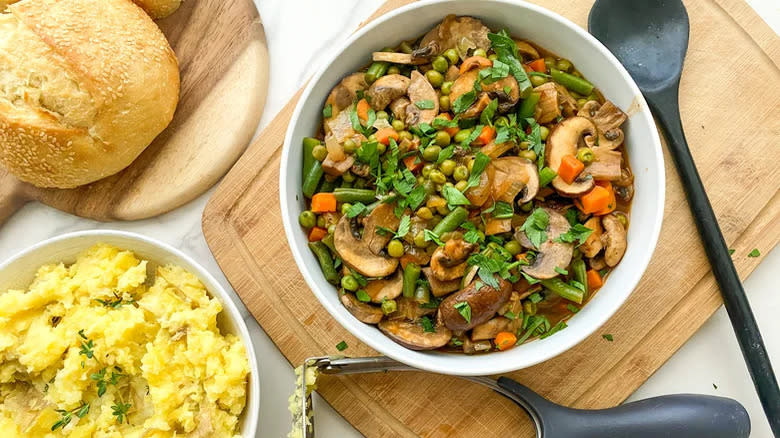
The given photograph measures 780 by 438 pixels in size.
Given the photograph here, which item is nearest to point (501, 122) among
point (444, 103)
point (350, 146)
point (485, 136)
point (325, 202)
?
point (485, 136)

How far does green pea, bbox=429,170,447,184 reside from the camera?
3288mm

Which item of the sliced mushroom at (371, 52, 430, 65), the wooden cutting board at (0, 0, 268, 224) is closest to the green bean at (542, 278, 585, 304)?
the sliced mushroom at (371, 52, 430, 65)

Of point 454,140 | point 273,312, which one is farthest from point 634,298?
point 273,312

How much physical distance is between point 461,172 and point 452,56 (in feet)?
2.19

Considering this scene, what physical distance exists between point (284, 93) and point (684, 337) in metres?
2.70

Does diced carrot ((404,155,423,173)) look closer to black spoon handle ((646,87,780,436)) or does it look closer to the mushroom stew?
the mushroom stew

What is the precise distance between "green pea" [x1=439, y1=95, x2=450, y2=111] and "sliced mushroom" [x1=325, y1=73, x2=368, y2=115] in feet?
1.37

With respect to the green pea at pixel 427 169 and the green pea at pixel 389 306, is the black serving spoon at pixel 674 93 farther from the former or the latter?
the green pea at pixel 389 306

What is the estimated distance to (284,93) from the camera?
4113 mm

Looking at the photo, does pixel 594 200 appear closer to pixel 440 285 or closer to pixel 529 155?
pixel 529 155

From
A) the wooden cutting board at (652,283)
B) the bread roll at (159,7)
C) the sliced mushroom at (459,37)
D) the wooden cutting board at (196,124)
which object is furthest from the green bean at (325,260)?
the bread roll at (159,7)

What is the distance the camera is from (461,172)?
3293mm

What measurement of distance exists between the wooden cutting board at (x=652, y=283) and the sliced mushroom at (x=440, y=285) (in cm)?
69

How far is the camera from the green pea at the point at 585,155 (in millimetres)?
3338
